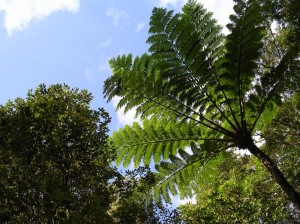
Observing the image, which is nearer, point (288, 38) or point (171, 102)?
point (171, 102)

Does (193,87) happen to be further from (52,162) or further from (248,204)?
(248,204)

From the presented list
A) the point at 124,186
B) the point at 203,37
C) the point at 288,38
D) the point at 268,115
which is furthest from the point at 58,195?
the point at 288,38

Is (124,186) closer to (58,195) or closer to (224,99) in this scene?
(58,195)

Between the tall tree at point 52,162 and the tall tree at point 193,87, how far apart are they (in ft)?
2.23

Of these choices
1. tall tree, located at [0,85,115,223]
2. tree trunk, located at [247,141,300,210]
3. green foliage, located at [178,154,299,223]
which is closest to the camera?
tree trunk, located at [247,141,300,210]

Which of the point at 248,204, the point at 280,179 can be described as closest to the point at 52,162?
the point at 280,179

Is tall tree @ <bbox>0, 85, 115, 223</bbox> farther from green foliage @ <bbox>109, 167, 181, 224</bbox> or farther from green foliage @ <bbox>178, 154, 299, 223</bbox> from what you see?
green foliage @ <bbox>178, 154, 299, 223</bbox>

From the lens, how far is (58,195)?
15.7ft

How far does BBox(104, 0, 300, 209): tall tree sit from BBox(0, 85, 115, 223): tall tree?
681 millimetres

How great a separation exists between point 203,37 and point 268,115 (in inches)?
72.4

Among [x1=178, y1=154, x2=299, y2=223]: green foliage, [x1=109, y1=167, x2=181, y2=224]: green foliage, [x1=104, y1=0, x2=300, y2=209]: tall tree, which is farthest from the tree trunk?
[x1=178, y1=154, x2=299, y2=223]: green foliage

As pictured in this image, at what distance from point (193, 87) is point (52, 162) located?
2.52 metres

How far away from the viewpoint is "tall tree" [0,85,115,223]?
16.1 ft

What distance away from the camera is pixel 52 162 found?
17.8 ft
